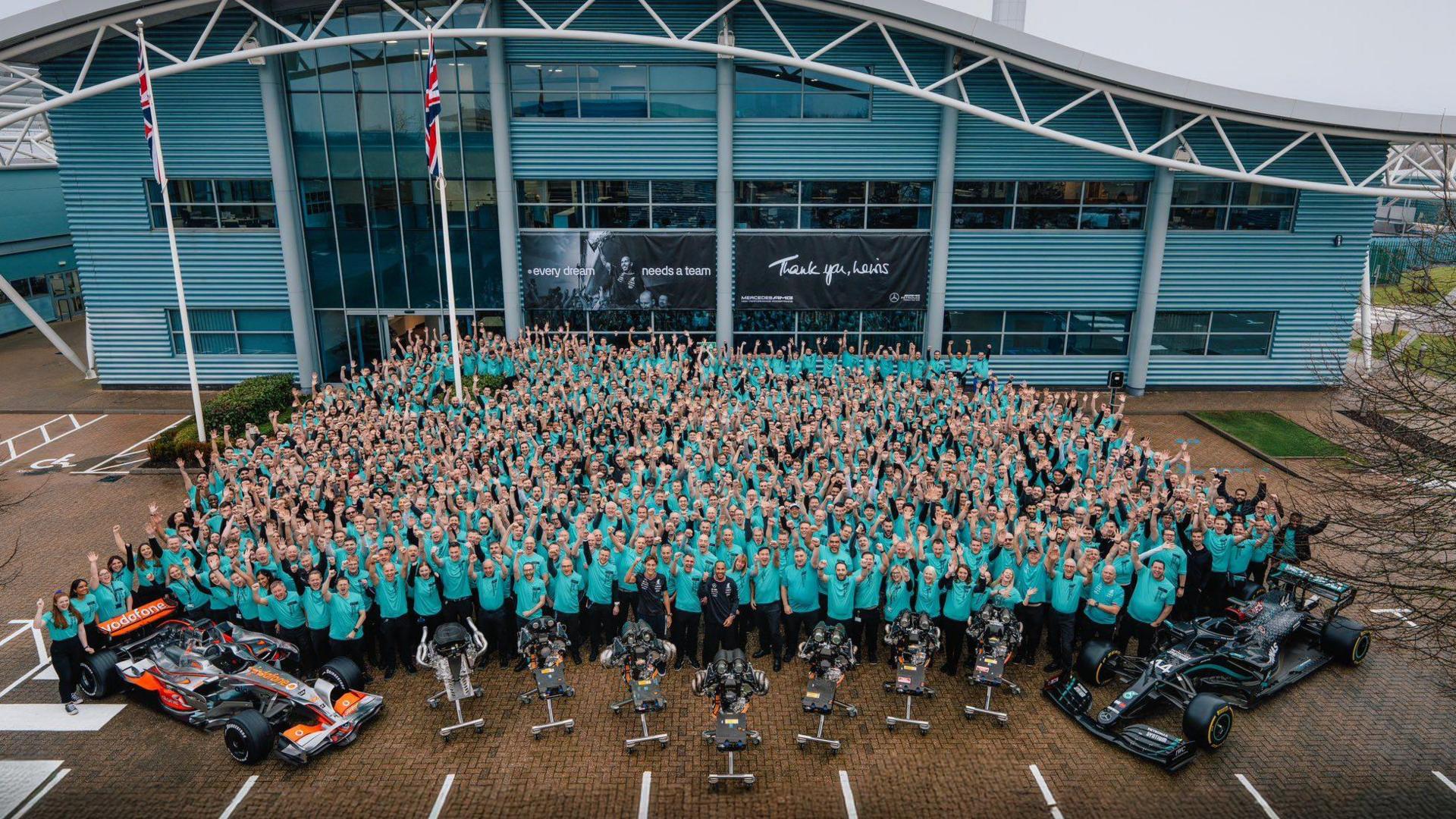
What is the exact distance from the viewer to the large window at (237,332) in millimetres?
25594

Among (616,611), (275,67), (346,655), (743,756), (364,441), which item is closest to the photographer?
(743,756)

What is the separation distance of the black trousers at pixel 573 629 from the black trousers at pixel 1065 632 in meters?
6.35

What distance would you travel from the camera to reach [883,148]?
24250mm

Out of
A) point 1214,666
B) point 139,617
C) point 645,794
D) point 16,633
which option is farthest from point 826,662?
point 16,633

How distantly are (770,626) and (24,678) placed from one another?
10.2 metres

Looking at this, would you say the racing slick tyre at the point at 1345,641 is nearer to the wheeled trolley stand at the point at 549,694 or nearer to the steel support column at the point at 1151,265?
the wheeled trolley stand at the point at 549,694

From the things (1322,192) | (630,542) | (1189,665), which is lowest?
(1189,665)

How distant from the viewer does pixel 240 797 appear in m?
9.03

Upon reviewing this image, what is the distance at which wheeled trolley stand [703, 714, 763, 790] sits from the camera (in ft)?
28.7

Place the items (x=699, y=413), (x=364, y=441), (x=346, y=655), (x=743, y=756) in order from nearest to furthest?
(x=743, y=756)
(x=346, y=655)
(x=364, y=441)
(x=699, y=413)

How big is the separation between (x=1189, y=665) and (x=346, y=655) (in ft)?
34.7

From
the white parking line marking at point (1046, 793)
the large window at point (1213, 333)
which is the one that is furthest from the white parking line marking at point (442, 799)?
the large window at point (1213, 333)

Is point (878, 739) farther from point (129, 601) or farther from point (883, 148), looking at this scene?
point (883, 148)

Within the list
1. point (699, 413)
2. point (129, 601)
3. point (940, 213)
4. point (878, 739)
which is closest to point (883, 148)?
point (940, 213)
